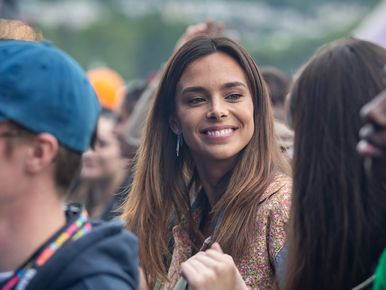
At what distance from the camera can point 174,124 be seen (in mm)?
4941

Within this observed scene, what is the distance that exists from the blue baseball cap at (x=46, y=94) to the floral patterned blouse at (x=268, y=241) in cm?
123

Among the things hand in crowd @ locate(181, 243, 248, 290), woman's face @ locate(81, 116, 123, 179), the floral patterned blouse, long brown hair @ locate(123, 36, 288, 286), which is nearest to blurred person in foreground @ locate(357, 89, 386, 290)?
hand in crowd @ locate(181, 243, 248, 290)

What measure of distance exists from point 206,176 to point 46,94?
172cm

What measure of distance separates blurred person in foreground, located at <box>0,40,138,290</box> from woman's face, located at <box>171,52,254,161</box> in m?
1.47

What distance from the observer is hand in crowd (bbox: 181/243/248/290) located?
11.7 feet

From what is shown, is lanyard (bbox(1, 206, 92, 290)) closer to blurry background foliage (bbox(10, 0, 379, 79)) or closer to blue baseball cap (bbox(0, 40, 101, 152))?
blue baseball cap (bbox(0, 40, 101, 152))

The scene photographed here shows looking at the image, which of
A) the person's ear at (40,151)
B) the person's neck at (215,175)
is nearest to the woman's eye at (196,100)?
the person's neck at (215,175)

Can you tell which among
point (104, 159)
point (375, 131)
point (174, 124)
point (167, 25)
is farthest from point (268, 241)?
point (167, 25)

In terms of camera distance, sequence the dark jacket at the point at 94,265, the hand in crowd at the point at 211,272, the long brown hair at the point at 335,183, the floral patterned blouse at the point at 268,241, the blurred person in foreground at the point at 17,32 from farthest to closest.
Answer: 1. the blurred person in foreground at the point at 17,32
2. the floral patterned blouse at the point at 268,241
3. the hand in crowd at the point at 211,272
4. the long brown hair at the point at 335,183
5. the dark jacket at the point at 94,265

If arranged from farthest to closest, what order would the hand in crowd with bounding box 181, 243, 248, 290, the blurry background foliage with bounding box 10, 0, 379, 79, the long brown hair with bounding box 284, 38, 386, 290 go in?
1. the blurry background foliage with bounding box 10, 0, 379, 79
2. the hand in crowd with bounding box 181, 243, 248, 290
3. the long brown hair with bounding box 284, 38, 386, 290

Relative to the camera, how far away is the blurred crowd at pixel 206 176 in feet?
10.2

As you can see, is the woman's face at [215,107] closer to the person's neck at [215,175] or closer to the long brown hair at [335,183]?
the person's neck at [215,175]

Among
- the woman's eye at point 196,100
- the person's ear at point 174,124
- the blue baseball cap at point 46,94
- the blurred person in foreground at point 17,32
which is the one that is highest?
the blue baseball cap at point 46,94

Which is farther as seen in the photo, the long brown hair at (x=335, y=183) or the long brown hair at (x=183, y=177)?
the long brown hair at (x=183, y=177)
